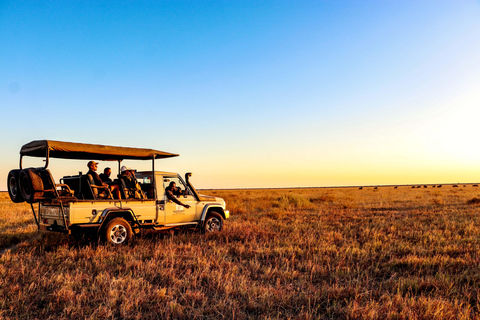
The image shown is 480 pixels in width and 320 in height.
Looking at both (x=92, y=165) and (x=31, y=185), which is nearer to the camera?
(x=31, y=185)

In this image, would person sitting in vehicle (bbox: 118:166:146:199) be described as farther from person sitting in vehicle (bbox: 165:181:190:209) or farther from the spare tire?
the spare tire

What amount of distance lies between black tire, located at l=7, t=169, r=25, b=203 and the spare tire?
0.66ft

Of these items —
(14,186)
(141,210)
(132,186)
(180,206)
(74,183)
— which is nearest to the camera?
(14,186)

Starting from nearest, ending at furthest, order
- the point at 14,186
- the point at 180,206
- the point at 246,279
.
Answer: the point at 246,279 < the point at 14,186 < the point at 180,206

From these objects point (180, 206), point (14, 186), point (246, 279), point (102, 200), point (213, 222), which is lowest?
point (246, 279)

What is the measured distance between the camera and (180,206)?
990 cm

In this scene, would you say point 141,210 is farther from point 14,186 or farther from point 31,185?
point 14,186

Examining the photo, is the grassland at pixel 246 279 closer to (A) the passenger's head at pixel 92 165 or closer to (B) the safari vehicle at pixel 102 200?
(B) the safari vehicle at pixel 102 200

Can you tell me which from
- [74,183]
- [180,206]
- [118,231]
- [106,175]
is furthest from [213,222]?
[74,183]

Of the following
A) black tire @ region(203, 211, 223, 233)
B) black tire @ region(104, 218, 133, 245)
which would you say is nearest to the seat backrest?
black tire @ region(104, 218, 133, 245)

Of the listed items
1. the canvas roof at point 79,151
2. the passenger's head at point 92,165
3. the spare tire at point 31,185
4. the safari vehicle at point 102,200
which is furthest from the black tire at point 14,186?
the passenger's head at point 92,165

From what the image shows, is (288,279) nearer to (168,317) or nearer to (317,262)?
(317,262)

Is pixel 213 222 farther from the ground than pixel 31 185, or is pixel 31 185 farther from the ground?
pixel 31 185

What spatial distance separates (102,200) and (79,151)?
1372 mm
